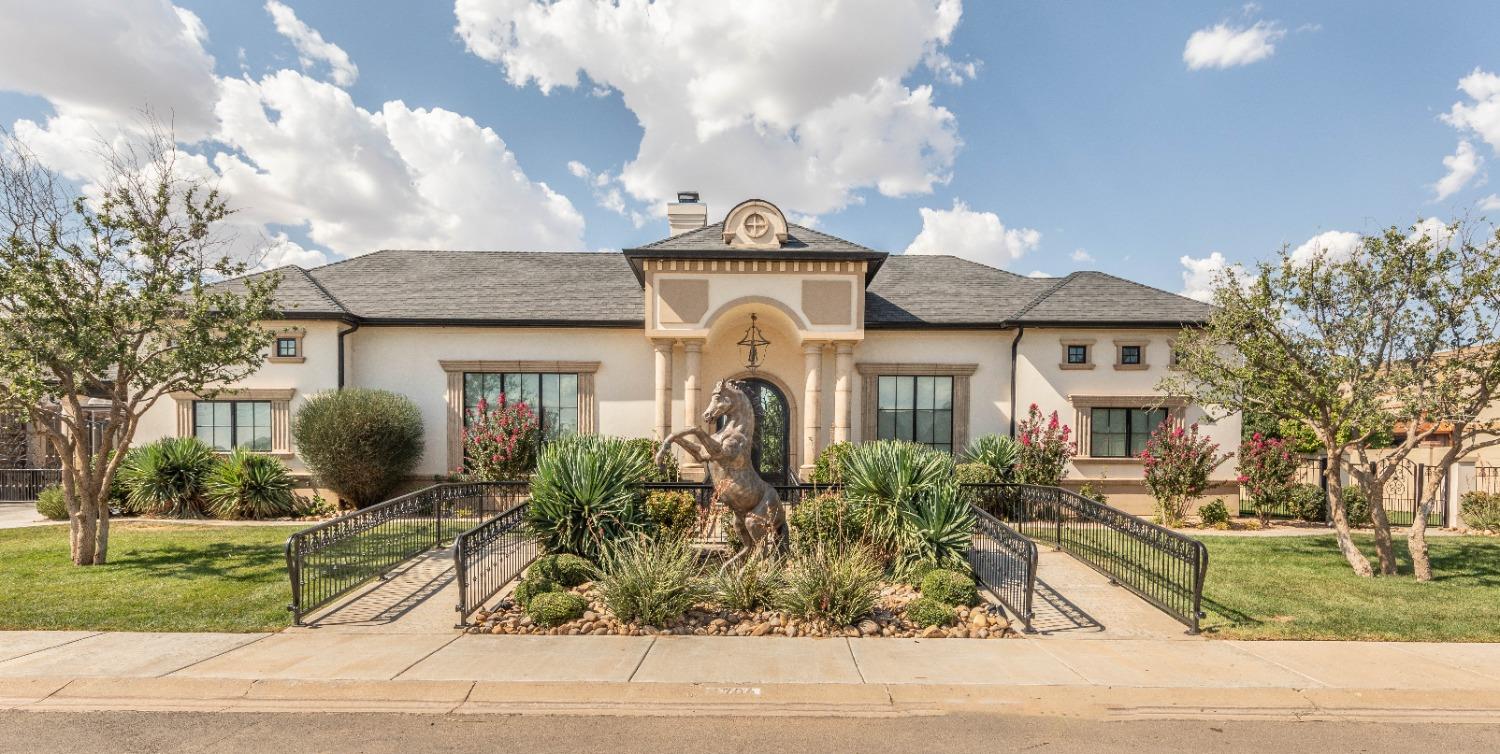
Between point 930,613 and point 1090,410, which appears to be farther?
point 1090,410

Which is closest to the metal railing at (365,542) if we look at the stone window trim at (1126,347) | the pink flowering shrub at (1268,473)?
the stone window trim at (1126,347)

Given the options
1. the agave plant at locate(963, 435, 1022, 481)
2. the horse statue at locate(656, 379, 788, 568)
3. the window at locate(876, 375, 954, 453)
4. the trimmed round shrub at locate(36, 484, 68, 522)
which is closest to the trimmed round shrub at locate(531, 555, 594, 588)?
the horse statue at locate(656, 379, 788, 568)

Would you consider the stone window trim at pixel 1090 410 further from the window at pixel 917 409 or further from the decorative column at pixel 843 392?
the decorative column at pixel 843 392

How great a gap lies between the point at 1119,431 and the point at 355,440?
18.6m

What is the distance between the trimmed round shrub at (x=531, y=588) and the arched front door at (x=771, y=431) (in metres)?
9.26

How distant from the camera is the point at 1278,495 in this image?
Answer: 585 inches

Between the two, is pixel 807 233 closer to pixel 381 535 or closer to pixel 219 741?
pixel 381 535

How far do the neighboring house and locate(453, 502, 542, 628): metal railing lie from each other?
20.2 ft

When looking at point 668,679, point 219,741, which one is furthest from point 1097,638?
point 219,741

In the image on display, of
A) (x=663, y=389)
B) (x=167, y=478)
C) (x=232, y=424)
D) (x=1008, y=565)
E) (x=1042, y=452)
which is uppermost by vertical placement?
(x=663, y=389)

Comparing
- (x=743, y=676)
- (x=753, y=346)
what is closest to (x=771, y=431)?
(x=753, y=346)

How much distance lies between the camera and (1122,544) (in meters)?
10.2

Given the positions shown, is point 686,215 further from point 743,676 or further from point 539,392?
point 743,676

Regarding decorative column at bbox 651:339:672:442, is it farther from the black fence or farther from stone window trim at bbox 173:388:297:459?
the black fence
